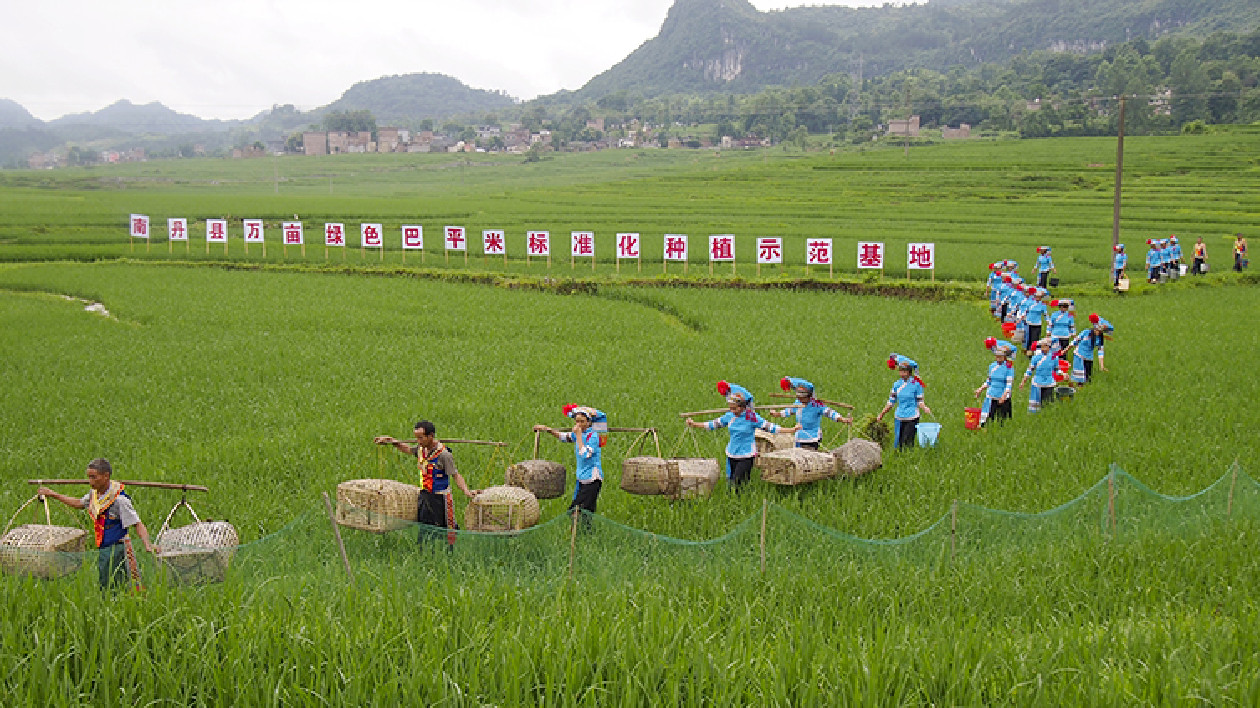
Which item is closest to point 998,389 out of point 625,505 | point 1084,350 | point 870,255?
point 1084,350

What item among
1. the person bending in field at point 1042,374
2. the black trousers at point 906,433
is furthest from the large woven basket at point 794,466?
the person bending in field at point 1042,374

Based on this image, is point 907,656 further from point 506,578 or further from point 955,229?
point 955,229

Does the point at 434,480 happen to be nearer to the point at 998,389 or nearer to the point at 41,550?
the point at 41,550

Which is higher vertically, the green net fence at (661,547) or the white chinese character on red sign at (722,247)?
the white chinese character on red sign at (722,247)

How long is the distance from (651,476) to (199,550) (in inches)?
200

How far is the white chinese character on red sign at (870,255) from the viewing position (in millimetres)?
34656

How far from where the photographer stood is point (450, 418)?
15922mm

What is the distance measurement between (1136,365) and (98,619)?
804 inches

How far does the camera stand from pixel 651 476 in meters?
11.0

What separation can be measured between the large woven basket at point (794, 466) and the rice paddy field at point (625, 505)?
1.20 feet

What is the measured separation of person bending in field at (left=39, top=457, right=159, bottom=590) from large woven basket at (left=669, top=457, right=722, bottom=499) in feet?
18.9

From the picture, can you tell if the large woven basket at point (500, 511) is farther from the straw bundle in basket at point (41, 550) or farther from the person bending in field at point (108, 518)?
the straw bundle in basket at point (41, 550)

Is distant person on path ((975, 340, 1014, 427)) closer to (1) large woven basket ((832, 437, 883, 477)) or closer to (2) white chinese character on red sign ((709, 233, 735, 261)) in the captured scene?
(1) large woven basket ((832, 437, 883, 477))

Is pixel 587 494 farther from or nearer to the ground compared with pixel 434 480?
nearer to the ground
